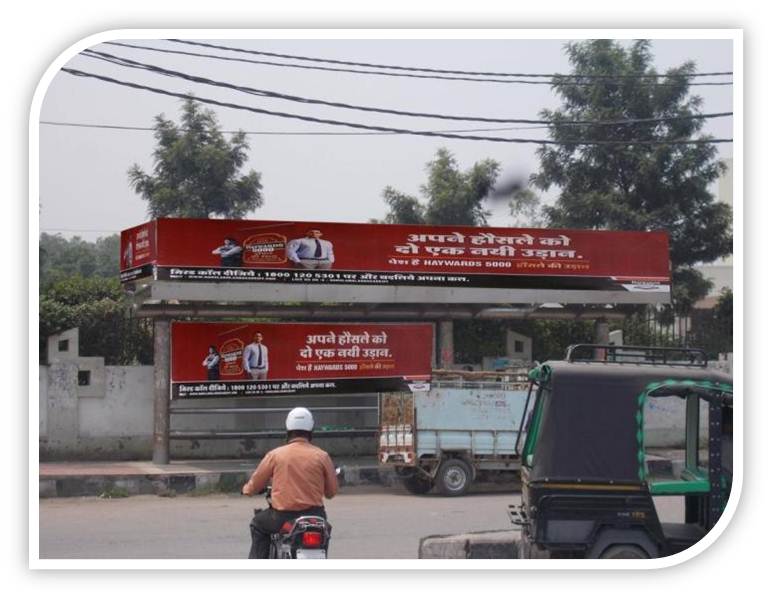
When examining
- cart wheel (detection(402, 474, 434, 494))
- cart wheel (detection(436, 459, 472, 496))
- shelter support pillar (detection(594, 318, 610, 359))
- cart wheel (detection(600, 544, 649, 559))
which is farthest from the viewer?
shelter support pillar (detection(594, 318, 610, 359))

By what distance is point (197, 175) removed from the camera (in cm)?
1956

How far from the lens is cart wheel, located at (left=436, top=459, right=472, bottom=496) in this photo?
1406 cm

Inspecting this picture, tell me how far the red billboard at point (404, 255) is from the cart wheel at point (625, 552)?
803cm

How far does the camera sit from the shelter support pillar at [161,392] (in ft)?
50.0

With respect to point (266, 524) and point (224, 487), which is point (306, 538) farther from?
point (224, 487)

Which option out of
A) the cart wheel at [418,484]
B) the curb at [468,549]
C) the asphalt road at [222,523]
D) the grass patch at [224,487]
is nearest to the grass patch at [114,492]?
the asphalt road at [222,523]

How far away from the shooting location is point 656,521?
7.54m

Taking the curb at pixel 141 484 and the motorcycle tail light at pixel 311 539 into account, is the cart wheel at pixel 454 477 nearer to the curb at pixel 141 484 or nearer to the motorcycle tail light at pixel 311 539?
the curb at pixel 141 484

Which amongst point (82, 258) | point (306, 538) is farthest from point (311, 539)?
point (82, 258)

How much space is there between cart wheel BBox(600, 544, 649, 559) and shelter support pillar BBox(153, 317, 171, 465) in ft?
29.2

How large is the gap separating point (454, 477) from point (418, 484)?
20.1 inches

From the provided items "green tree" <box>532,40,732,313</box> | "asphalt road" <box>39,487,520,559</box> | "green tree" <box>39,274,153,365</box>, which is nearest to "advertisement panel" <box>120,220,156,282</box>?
"green tree" <box>39,274,153,365</box>

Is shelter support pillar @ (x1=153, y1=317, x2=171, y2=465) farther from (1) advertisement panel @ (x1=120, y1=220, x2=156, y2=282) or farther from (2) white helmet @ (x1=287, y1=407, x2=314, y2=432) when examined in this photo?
(2) white helmet @ (x1=287, y1=407, x2=314, y2=432)
